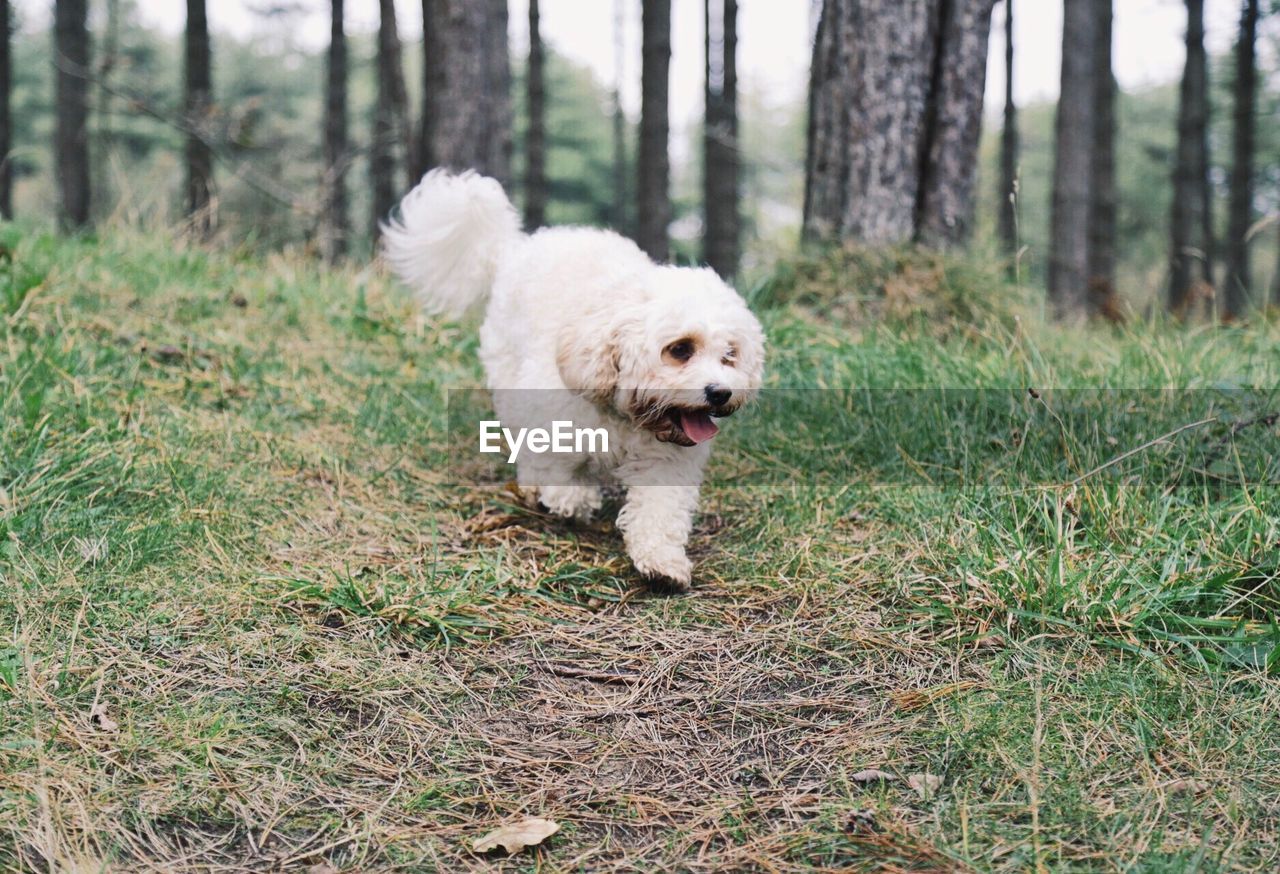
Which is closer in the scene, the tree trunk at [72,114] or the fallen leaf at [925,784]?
the fallen leaf at [925,784]

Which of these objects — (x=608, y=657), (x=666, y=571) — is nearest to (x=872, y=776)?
(x=608, y=657)

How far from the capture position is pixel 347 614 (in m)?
2.76

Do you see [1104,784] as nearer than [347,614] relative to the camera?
Yes

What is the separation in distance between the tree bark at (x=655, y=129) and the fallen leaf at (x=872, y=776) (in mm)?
10258

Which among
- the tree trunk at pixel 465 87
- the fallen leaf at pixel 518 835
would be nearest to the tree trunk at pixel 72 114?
the tree trunk at pixel 465 87

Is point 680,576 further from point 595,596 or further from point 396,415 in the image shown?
point 396,415

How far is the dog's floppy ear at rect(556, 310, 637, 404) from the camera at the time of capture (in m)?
3.28

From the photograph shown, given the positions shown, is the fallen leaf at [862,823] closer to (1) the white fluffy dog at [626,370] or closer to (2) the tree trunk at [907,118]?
(1) the white fluffy dog at [626,370]

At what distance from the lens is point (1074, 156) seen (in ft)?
39.3

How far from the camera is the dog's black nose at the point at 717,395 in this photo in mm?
3168

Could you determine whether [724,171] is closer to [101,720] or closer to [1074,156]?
[1074,156]

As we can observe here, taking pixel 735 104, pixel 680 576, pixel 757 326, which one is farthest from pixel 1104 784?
pixel 735 104

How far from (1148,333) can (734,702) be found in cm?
322

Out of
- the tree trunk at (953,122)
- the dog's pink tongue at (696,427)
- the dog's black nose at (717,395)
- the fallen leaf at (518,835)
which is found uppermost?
the tree trunk at (953,122)
